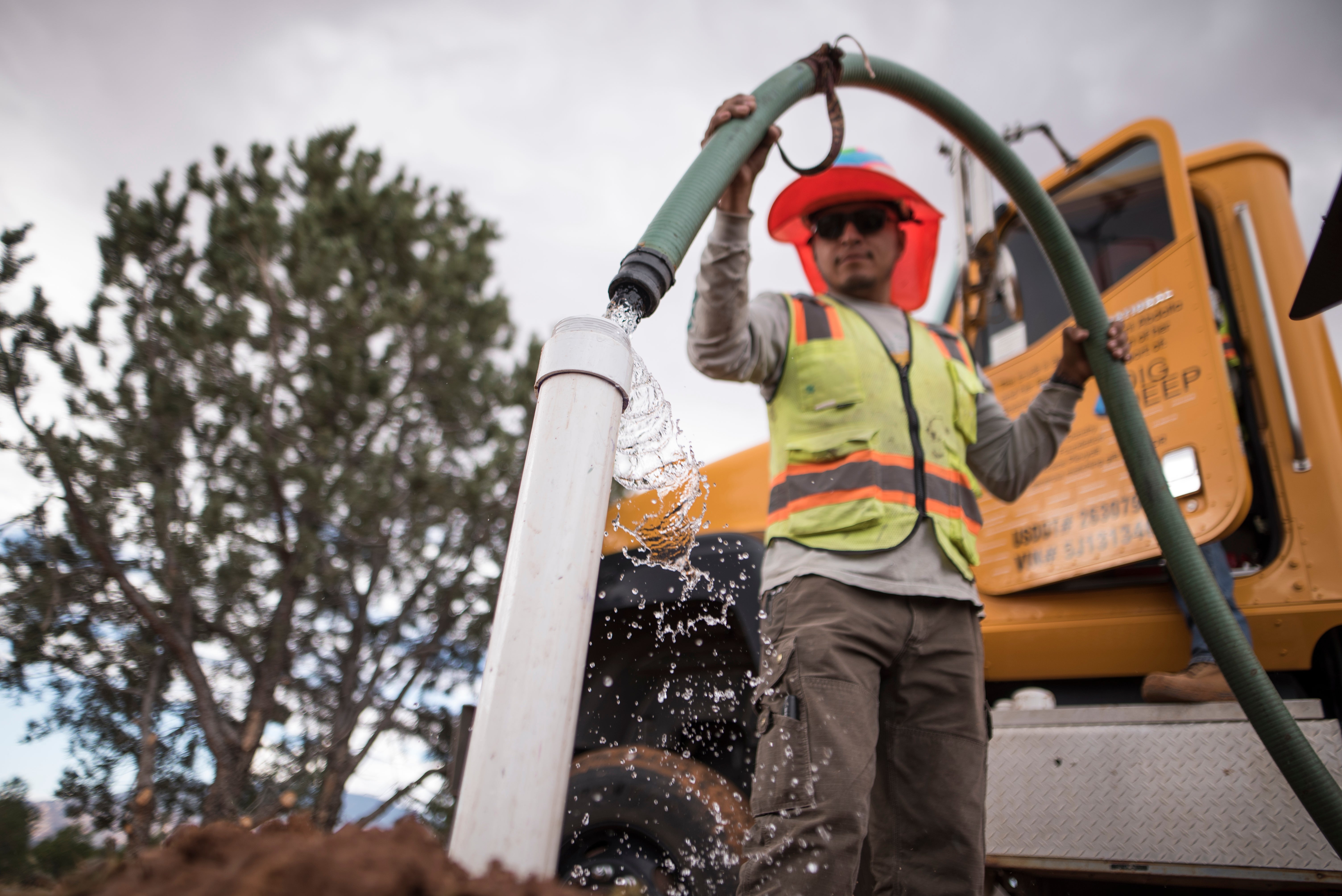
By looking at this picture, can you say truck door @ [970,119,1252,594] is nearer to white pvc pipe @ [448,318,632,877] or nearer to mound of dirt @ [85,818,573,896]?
white pvc pipe @ [448,318,632,877]

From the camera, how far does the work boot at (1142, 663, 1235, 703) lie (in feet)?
7.55

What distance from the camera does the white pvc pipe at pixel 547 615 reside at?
2.79 feet

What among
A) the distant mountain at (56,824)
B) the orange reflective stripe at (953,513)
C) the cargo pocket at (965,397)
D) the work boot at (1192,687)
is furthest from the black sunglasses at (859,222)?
the distant mountain at (56,824)

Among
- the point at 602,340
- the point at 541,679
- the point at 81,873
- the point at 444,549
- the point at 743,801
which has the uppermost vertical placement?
the point at 444,549

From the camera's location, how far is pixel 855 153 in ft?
8.83

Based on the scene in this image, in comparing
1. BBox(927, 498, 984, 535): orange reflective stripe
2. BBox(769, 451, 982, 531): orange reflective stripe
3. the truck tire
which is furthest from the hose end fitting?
the truck tire

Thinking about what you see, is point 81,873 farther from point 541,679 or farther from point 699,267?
point 699,267

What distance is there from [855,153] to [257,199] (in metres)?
8.54

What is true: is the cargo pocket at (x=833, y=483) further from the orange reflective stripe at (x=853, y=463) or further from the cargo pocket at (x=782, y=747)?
the cargo pocket at (x=782, y=747)

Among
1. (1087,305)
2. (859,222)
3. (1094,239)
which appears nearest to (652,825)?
(859,222)

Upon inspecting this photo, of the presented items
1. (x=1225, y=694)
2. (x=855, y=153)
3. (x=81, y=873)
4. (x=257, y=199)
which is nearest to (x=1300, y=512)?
(x=1225, y=694)

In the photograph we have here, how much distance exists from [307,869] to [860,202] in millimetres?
2386

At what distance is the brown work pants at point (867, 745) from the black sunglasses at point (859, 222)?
115cm

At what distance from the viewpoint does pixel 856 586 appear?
6.14 ft
